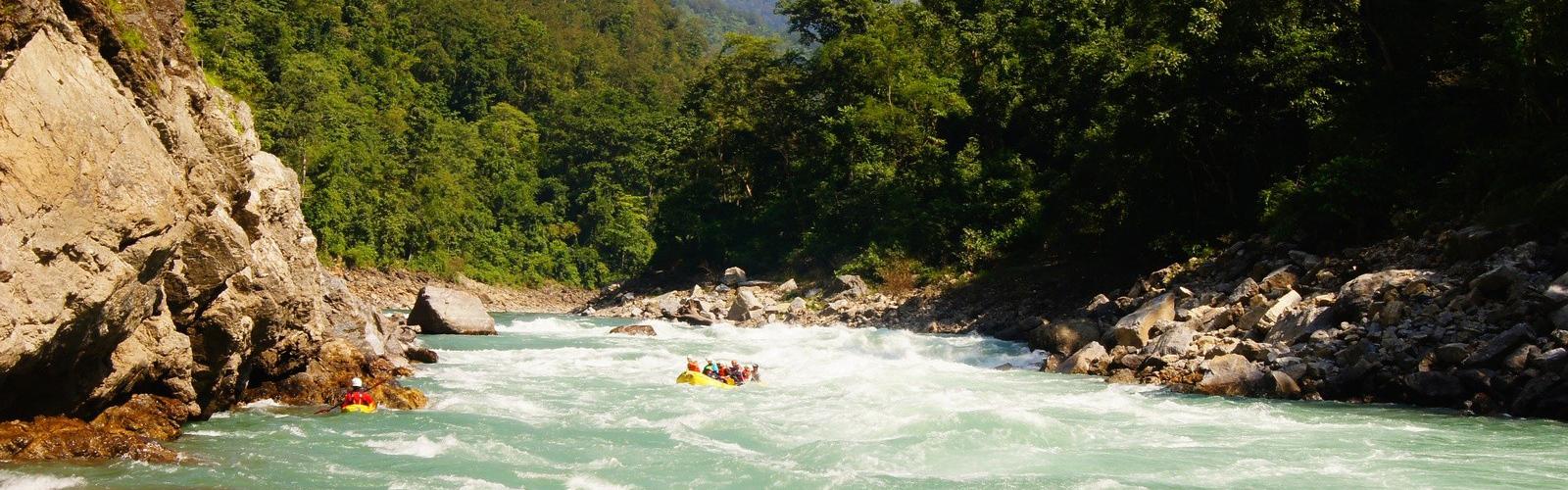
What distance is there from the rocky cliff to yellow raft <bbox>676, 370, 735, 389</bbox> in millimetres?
5309

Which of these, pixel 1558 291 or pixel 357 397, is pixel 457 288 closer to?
pixel 357 397

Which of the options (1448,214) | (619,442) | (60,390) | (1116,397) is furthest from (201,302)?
(1448,214)

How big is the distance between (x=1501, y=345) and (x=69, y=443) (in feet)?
50.2

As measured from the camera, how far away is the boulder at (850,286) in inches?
1533

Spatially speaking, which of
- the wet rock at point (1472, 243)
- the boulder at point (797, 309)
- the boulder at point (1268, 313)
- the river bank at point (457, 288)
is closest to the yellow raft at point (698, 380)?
the boulder at point (1268, 313)

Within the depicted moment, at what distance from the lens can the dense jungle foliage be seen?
2048 centimetres

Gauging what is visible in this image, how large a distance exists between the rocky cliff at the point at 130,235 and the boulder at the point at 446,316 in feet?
40.8

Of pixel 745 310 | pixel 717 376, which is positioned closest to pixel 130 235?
pixel 717 376

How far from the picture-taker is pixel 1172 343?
1823cm

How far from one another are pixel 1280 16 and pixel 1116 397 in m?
11.1

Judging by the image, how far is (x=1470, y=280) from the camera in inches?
607

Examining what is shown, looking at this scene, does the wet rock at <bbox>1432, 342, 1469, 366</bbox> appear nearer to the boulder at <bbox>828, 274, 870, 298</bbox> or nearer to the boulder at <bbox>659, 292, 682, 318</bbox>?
the boulder at <bbox>828, 274, 870, 298</bbox>

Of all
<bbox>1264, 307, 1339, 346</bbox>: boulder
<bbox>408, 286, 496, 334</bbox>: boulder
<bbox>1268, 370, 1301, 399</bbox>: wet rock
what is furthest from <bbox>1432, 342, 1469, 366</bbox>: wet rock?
<bbox>408, 286, 496, 334</bbox>: boulder

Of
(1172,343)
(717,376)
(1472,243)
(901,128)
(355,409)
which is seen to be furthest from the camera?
(901,128)
